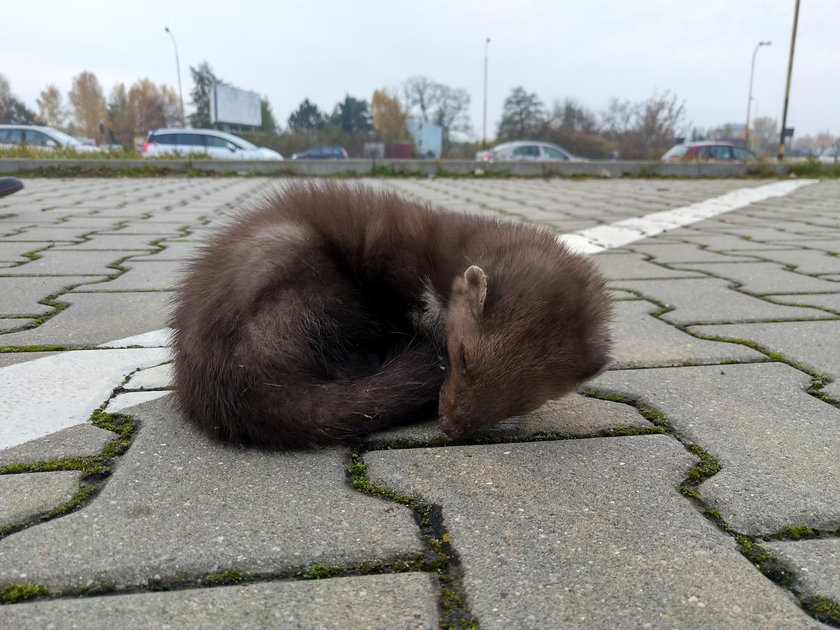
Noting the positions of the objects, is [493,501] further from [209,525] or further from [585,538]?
[209,525]

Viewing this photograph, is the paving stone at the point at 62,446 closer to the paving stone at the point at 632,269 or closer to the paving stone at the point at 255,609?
the paving stone at the point at 255,609

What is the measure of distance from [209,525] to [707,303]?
10.6ft

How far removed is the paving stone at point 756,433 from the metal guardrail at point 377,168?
14220mm

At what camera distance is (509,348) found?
6.84 feet

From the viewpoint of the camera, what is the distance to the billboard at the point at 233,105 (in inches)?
1832

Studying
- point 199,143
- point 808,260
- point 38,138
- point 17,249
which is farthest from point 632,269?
point 199,143

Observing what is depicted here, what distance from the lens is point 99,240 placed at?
19.5 ft

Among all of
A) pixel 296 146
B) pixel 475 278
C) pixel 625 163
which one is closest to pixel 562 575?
pixel 475 278

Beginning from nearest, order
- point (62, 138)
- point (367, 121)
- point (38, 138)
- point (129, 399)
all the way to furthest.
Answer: point (129, 399) → point (38, 138) → point (62, 138) → point (367, 121)

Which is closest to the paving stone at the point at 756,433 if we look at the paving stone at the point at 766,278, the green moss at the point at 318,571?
the green moss at the point at 318,571

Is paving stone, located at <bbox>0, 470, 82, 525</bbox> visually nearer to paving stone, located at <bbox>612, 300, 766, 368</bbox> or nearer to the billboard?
paving stone, located at <bbox>612, 300, 766, 368</bbox>

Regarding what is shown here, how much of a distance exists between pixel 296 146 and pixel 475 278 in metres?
46.5

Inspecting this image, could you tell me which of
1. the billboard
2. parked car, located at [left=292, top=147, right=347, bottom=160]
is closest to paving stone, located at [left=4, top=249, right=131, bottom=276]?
parked car, located at [left=292, top=147, right=347, bottom=160]

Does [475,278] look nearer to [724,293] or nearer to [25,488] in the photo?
[25,488]
